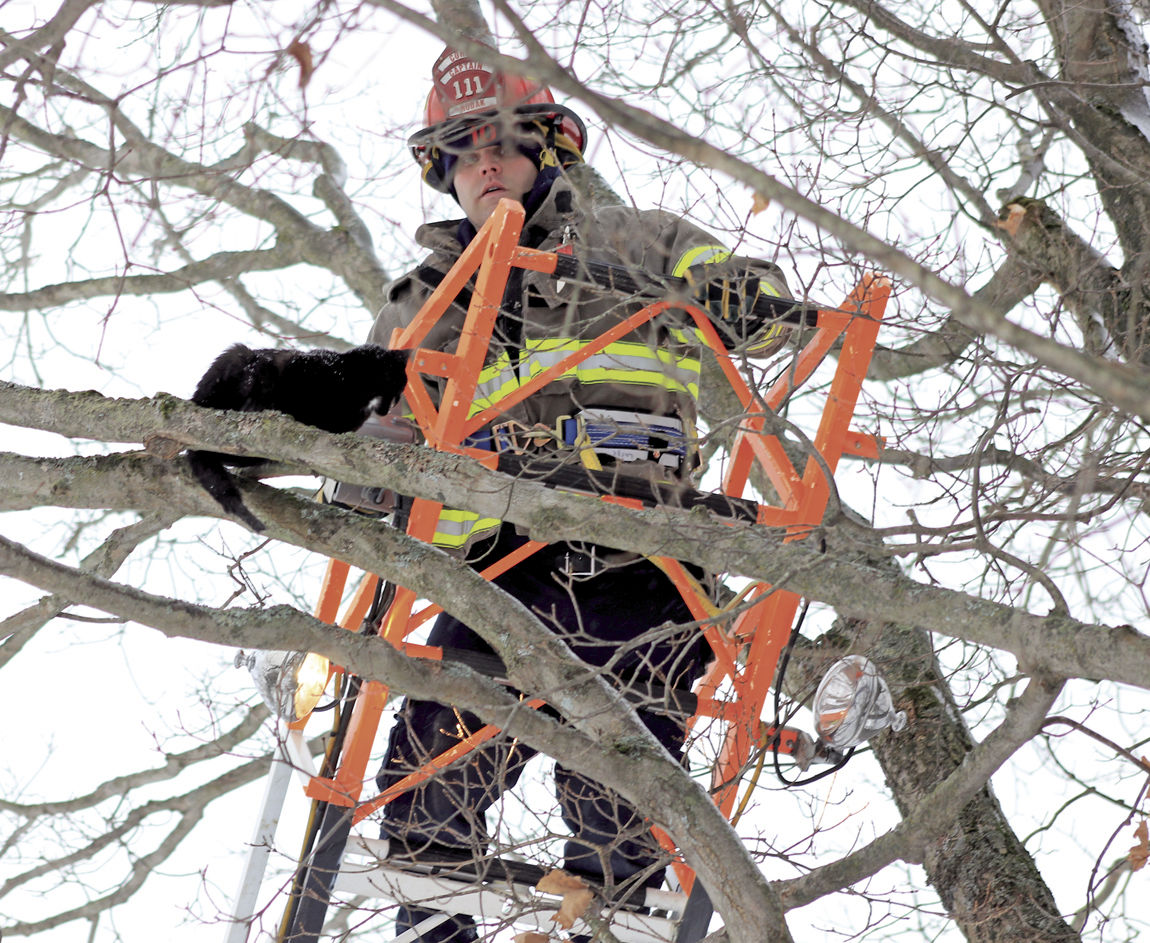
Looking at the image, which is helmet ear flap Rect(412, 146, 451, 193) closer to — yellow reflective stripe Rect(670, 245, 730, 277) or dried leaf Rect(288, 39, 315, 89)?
yellow reflective stripe Rect(670, 245, 730, 277)

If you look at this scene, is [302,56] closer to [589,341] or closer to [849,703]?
[589,341]

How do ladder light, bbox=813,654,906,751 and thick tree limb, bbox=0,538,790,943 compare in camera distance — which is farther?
ladder light, bbox=813,654,906,751

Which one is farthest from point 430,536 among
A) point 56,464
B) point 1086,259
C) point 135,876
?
point 135,876

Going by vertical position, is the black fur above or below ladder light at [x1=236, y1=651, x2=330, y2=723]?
above

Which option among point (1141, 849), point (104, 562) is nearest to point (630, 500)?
point (1141, 849)

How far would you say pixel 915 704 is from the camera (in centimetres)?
444

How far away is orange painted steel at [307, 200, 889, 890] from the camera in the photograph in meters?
2.95

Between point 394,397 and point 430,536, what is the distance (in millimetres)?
336

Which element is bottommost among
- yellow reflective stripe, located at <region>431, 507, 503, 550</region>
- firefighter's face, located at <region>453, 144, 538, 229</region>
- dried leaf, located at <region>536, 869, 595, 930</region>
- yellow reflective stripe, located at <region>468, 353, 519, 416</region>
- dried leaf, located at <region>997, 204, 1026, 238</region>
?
dried leaf, located at <region>536, 869, 595, 930</region>

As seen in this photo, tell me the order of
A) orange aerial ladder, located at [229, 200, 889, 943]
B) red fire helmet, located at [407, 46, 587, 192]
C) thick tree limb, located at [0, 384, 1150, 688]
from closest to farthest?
thick tree limb, located at [0, 384, 1150, 688]
orange aerial ladder, located at [229, 200, 889, 943]
red fire helmet, located at [407, 46, 587, 192]

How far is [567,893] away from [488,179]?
202cm

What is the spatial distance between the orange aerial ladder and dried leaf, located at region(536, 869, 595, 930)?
0.15 feet

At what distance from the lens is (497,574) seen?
10.8ft

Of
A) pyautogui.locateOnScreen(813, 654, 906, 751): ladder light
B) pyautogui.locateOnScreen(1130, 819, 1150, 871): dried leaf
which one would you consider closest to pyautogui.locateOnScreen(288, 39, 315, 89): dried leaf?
pyautogui.locateOnScreen(813, 654, 906, 751): ladder light
